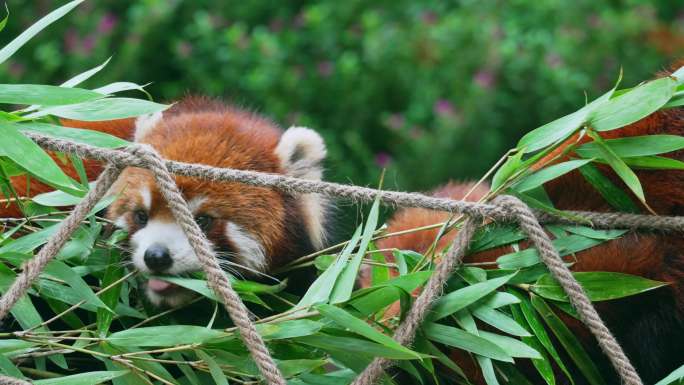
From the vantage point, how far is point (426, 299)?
5.50ft

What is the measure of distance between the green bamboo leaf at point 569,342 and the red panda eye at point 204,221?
3.49 feet

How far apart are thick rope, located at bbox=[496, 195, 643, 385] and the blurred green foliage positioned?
3.90 m

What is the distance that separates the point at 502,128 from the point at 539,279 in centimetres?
453

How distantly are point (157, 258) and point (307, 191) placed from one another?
601 millimetres

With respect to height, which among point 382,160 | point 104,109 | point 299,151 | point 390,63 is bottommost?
point 382,160

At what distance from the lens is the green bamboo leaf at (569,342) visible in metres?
1.74

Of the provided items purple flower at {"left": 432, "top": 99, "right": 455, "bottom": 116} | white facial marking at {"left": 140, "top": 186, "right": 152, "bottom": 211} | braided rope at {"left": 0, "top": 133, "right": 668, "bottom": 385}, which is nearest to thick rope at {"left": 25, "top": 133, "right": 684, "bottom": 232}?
braided rope at {"left": 0, "top": 133, "right": 668, "bottom": 385}

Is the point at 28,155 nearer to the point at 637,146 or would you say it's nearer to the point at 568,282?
the point at 568,282

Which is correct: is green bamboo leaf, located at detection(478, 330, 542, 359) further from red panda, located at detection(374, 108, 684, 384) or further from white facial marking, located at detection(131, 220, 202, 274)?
white facial marking, located at detection(131, 220, 202, 274)

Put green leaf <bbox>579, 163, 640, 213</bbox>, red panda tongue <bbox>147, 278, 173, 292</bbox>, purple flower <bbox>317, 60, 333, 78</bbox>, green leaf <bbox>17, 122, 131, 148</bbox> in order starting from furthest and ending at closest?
purple flower <bbox>317, 60, 333, 78</bbox> < red panda tongue <bbox>147, 278, 173, 292</bbox> < green leaf <bbox>579, 163, 640, 213</bbox> < green leaf <bbox>17, 122, 131, 148</bbox>

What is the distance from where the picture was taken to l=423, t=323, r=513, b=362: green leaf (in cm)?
166

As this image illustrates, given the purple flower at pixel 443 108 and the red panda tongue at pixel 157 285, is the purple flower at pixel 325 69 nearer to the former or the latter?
the purple flower at pixel 443 108

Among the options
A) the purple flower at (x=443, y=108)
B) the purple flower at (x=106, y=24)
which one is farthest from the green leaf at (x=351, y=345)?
the purple flower at (x=106, y=24)

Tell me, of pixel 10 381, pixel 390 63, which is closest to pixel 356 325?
pixel 10 381
